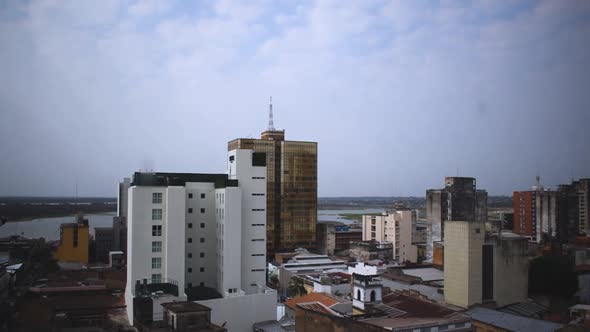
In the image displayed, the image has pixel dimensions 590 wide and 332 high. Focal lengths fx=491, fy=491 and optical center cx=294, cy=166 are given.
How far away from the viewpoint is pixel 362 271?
1636 cm

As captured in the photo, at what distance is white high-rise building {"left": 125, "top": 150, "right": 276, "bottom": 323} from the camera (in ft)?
53.9

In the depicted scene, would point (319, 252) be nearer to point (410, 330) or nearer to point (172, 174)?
point (172, 174)

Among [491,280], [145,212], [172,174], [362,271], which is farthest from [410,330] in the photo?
[172,174]

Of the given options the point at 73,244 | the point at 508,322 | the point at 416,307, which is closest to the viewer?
the point at 416,307

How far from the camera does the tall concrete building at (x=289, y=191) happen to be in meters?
39.4

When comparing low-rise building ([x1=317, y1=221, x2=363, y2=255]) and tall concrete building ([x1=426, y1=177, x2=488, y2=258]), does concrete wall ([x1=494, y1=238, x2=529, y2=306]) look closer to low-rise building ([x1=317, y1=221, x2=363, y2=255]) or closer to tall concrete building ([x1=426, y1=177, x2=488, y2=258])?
tall concrete building ([x1=426, y1=177, x2=488, y2=258])

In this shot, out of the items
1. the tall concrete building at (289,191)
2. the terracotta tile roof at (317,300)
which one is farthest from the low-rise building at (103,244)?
the terracotta tile roof at (317,300)

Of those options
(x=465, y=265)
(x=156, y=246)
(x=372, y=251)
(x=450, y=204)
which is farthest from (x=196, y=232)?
(x=450, y=204)

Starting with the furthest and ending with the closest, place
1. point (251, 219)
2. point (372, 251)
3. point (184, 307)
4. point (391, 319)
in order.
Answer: point (372, 251) → point (251, 219) → point (391, 319) → point (184, 307)

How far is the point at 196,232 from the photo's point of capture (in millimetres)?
18562

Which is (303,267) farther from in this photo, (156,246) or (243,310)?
(156,246)

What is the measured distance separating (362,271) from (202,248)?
6.20 metres

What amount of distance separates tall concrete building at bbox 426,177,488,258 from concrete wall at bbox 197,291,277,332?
20621 millimetres

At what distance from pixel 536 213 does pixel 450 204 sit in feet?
32.6
